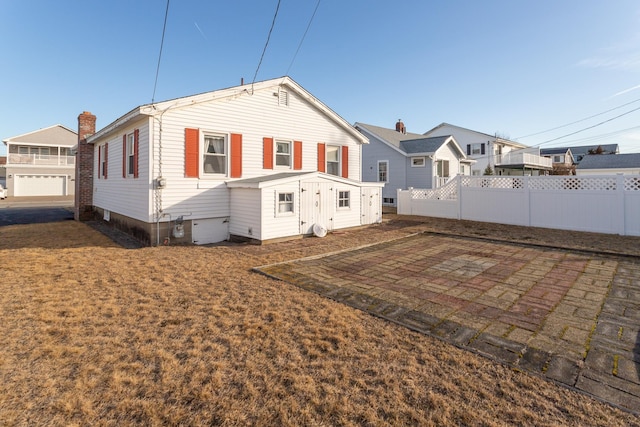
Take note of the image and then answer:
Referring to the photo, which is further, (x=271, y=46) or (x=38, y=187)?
(x=38, y=187)

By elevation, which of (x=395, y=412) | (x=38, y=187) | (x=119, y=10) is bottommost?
(x=395, y=412)

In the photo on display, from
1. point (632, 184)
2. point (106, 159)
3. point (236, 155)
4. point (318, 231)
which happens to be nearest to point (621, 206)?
point (632, 184)

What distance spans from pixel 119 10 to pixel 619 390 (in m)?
14.7

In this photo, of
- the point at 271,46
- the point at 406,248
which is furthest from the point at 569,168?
the point at 271,46

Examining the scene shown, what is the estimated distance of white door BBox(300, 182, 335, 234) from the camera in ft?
33.1

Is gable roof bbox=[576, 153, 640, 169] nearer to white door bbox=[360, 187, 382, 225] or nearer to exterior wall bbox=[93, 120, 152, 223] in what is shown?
white door bbox=[360, 187, 382, 225]

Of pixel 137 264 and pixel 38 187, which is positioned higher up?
pixel 38 187

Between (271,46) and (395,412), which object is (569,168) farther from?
(395,412)

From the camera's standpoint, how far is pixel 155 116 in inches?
344

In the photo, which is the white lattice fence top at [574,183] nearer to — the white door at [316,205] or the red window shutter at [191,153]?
the white door at [316,205]

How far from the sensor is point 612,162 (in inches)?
1460

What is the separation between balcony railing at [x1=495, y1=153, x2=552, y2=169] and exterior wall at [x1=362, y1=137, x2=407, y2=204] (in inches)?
638

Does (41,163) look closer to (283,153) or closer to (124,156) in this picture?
(124,156)

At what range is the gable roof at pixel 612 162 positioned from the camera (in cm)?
3522
